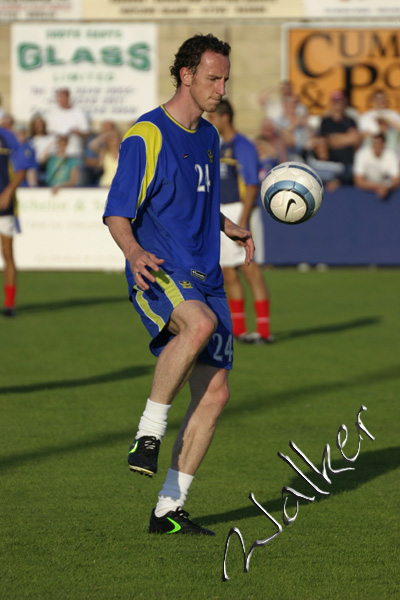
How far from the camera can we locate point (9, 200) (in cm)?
1281

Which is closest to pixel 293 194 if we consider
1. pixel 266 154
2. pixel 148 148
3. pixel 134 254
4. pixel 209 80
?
pixel 209 80

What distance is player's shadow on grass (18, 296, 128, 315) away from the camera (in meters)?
13.6

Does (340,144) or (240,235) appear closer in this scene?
(240,235)

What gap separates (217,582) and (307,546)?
630mm

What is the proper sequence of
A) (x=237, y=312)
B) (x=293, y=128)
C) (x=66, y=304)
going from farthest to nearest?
1. (x=293, y=128)
2. (x=66, y=304)
3. (x=237, y=312)

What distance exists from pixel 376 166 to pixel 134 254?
15267mm

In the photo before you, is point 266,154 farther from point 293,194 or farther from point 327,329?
point 293,194

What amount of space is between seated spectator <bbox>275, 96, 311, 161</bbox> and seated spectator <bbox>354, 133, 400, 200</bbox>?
1.14 metres

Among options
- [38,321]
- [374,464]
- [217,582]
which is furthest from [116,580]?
[38,321]

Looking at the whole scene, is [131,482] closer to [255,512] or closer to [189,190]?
[255,512]

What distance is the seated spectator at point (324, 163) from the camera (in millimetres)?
19406

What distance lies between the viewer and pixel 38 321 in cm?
1243

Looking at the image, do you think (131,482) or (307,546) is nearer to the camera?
(307,546)

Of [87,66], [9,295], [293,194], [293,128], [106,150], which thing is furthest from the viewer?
[87,66]
